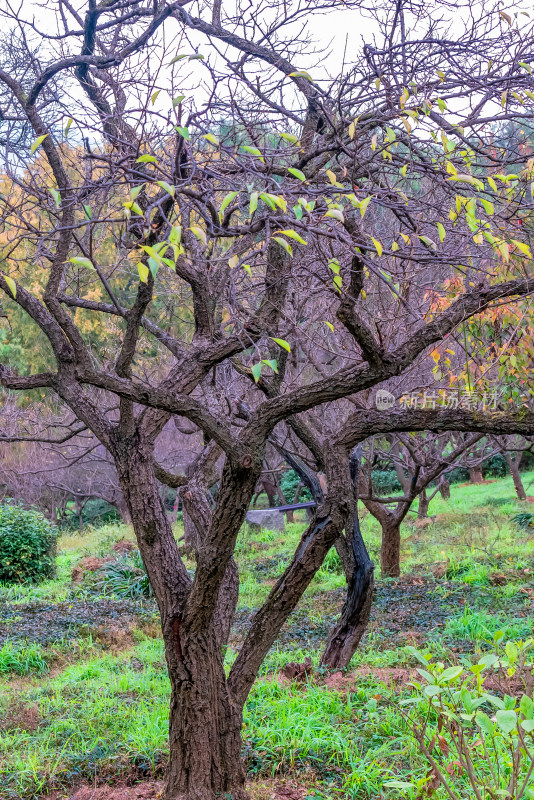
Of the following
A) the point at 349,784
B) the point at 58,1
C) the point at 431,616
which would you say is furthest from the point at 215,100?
the point at 431,616

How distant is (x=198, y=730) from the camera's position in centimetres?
318

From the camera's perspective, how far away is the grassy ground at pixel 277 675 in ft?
12.1

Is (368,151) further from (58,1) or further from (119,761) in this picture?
(119,761)

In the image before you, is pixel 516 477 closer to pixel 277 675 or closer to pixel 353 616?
pixel 353 616

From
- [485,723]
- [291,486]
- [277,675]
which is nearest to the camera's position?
[485,723]

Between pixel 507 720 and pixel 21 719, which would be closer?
pixel 507 720

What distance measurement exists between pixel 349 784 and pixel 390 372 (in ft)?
6.58

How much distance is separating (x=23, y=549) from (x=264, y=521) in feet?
17.9

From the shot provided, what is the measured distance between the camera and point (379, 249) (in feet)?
7.16

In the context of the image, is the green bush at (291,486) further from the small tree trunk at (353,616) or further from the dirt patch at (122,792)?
the dirt patch at (122,792)

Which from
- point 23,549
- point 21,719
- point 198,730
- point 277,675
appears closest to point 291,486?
point 23,549

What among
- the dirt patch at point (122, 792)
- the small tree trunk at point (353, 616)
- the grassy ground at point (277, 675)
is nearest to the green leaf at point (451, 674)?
the grassy ground at point (277, 675)

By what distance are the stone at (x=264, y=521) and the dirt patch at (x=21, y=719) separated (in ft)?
32.9

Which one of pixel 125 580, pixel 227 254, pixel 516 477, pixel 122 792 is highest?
pixel 227 254
